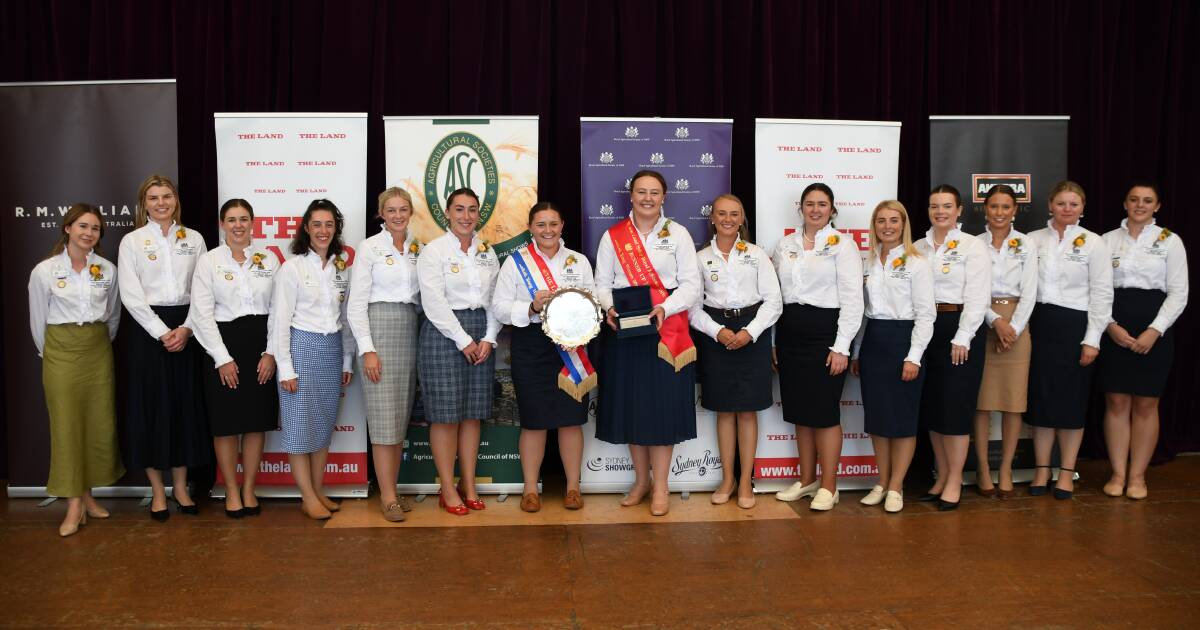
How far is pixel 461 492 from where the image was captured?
4082 mm

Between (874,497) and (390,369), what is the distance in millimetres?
2460

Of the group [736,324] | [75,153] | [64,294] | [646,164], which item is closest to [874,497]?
[736,324]

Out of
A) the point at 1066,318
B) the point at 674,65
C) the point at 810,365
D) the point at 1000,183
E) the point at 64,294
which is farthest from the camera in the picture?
the point at 674,65

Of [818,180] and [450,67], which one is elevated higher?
[450,67]

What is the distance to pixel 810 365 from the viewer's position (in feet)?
12.9

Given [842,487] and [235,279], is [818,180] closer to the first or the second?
[842,487]

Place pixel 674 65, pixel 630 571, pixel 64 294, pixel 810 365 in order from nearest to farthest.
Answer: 1. pixel 630 571
2. pixel 64 294
3. pixel 810 365
4. pixel 674 65

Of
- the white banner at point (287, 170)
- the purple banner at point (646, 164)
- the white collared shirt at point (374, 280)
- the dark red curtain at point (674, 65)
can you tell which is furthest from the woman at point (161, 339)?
the purple banner at point (646, 164)

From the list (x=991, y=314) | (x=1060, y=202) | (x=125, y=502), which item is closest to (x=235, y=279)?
(x=125, y=502)

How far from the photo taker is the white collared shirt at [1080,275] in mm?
3984

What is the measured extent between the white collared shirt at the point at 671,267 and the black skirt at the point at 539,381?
36 cm

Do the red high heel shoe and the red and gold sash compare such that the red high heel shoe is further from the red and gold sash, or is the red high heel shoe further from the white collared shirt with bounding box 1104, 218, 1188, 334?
the white collared shirt with bounding box 1104, 218, 1188, 334

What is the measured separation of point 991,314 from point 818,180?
109cm

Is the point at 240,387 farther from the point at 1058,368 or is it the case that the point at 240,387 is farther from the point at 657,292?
the point at 1058,368
